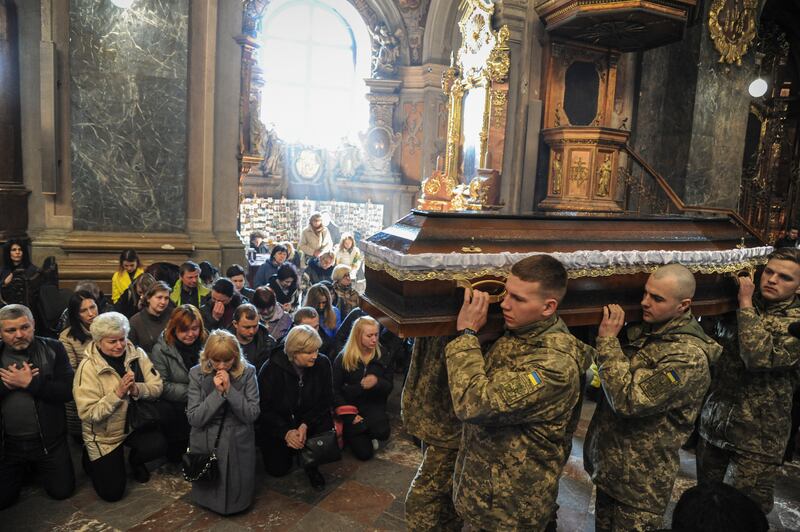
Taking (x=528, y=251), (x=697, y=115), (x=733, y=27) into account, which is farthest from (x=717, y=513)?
(x=733, y=27)

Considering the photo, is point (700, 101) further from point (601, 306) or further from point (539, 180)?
point (601, 306)

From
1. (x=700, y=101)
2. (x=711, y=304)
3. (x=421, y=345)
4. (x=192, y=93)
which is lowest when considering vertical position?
(x=421, y=345)

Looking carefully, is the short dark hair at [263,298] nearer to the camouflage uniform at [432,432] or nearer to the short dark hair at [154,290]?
the short dark hair at [154,290]

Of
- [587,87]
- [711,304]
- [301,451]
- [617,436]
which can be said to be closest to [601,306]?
[617,436]

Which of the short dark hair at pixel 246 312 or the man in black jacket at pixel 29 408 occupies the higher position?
the short dark hair at pixel 246 312

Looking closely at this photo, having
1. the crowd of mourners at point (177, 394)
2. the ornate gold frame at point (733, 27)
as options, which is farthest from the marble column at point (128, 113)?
the ornate gold frame at point (733, 27)

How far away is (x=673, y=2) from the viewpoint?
6.15m

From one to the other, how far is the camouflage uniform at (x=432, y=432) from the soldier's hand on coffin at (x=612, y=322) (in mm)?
707

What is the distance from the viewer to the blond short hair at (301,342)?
12.1ft

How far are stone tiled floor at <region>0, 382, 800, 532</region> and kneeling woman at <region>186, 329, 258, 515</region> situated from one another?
0.12 meters

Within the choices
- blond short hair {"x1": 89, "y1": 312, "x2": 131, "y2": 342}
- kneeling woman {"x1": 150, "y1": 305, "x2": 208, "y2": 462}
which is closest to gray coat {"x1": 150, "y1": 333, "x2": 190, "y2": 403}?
kneeling woman {"x1": 150, "y1": 305, "x2": 208, "y2": 462}

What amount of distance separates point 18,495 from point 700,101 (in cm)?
888

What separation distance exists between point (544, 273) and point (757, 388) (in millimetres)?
1818

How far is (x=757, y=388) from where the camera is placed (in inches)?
119
